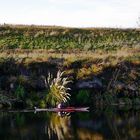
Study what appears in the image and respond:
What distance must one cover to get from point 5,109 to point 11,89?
14.1ft

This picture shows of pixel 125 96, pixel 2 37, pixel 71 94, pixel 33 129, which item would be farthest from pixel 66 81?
pixel 2 37

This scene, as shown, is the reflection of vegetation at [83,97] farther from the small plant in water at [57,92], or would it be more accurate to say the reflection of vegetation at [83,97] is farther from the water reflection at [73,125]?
the water reflection at [73,125]

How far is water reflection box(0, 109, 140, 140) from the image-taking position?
4528 centimetres

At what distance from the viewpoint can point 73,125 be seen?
50.2 m

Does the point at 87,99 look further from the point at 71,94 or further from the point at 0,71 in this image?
the point at 0,71

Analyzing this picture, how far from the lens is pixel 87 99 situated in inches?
2537

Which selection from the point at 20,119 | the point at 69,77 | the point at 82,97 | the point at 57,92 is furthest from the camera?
the point at 69,77

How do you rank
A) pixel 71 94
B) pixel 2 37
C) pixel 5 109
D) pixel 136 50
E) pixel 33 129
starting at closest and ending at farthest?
pixel 33 129 → pixel 5 109 → pixel 71 94 → pixel 136 50 → pixel 2 37

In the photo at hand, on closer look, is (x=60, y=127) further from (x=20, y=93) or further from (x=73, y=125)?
(x=20, y=93)

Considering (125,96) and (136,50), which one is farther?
(136,50)

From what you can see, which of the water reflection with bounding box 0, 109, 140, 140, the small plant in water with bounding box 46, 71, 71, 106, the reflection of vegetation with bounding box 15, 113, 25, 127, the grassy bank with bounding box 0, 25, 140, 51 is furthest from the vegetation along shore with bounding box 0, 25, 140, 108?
the reflection of vegetation with bounding box 15, 113, 25, 127

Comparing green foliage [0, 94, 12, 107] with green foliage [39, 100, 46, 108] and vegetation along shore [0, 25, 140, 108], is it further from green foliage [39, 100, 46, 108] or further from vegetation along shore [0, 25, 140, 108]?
green foliage [39, 100, 46, 108]

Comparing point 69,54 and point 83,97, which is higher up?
point 69,54

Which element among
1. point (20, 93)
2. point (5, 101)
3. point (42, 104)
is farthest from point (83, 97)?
point (5, 101)
